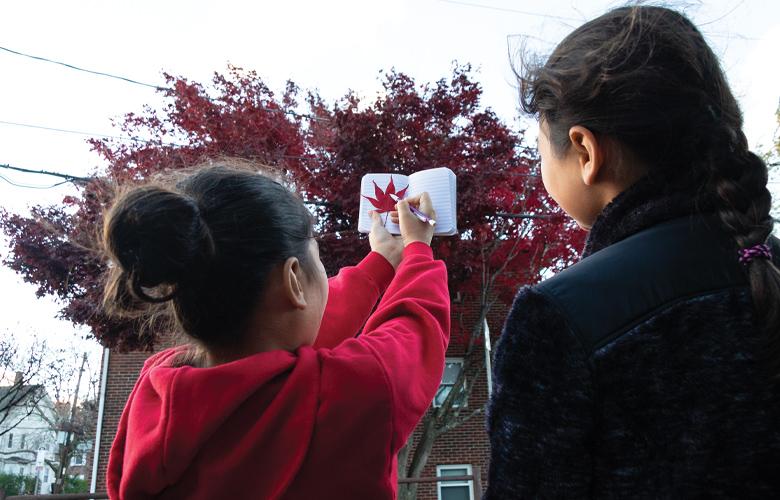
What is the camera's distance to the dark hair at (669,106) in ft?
3.04

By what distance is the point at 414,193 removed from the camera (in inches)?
75.3

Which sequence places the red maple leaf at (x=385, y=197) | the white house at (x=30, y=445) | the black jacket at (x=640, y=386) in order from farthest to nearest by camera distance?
the white house at (x=30, y=445) → the red maple leaf at (x=385, y=197) → the black jacket at (x=640, y=386)

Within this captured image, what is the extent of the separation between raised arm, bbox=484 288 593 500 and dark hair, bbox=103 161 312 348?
60 centimetres

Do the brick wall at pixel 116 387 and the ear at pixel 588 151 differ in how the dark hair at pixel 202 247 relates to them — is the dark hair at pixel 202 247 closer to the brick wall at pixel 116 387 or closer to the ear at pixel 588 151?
the ear at pixel 588 151

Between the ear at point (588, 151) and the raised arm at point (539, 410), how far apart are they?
0.30 m

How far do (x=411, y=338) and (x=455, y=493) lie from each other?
10.8m

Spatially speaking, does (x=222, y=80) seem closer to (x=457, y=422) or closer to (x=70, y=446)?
(x=457, y=422)

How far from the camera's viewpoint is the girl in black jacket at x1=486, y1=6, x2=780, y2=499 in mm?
794

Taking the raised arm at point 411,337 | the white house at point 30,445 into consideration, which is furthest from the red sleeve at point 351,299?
the white house at point 30,445

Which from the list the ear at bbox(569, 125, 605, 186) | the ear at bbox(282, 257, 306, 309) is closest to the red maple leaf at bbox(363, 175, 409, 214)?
the ear at bbox(282, 257, 306, 309)

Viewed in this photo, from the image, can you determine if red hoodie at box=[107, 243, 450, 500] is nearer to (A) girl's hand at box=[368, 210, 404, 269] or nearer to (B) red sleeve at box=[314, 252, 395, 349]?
(B) red sleeve at box=[314, 252, 395, 349]

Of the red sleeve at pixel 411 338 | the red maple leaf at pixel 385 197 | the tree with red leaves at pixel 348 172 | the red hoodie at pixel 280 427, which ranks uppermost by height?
the tree with red leaves at pixel 348 172

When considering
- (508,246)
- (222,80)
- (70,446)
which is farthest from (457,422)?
(70,446)

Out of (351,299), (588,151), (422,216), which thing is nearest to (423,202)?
(422,216)
